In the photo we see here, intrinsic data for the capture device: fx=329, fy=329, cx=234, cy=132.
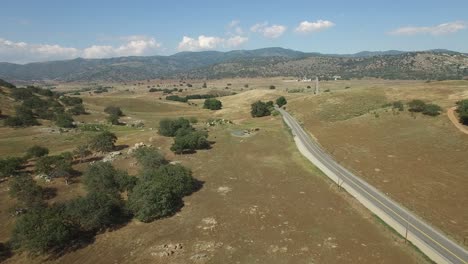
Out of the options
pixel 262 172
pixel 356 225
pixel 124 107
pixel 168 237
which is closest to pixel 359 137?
pixel 262 172

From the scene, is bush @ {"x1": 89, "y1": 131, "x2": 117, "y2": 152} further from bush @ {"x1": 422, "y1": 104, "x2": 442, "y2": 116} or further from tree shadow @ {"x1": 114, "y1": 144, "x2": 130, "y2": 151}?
bush @ {"x1": 422, "y1": 104, "x2": 442, "y2": 116}

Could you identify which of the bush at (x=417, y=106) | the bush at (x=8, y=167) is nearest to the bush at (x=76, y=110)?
the bush at (x=8, y=167)

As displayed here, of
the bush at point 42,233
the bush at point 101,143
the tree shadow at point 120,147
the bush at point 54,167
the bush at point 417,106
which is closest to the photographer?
the bush at point 42,233

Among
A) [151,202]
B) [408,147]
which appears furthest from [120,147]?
[408,147]

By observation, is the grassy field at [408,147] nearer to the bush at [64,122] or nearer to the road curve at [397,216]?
the road curve at [397,216]

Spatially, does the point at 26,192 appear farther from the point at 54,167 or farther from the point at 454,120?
the point at 454,120

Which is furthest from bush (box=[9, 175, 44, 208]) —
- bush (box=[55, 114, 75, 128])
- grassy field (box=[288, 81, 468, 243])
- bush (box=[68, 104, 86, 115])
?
bush (box=[68, 104, 86, 115])

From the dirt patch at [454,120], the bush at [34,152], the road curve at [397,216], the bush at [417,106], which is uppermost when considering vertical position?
the bush at [417,106]
